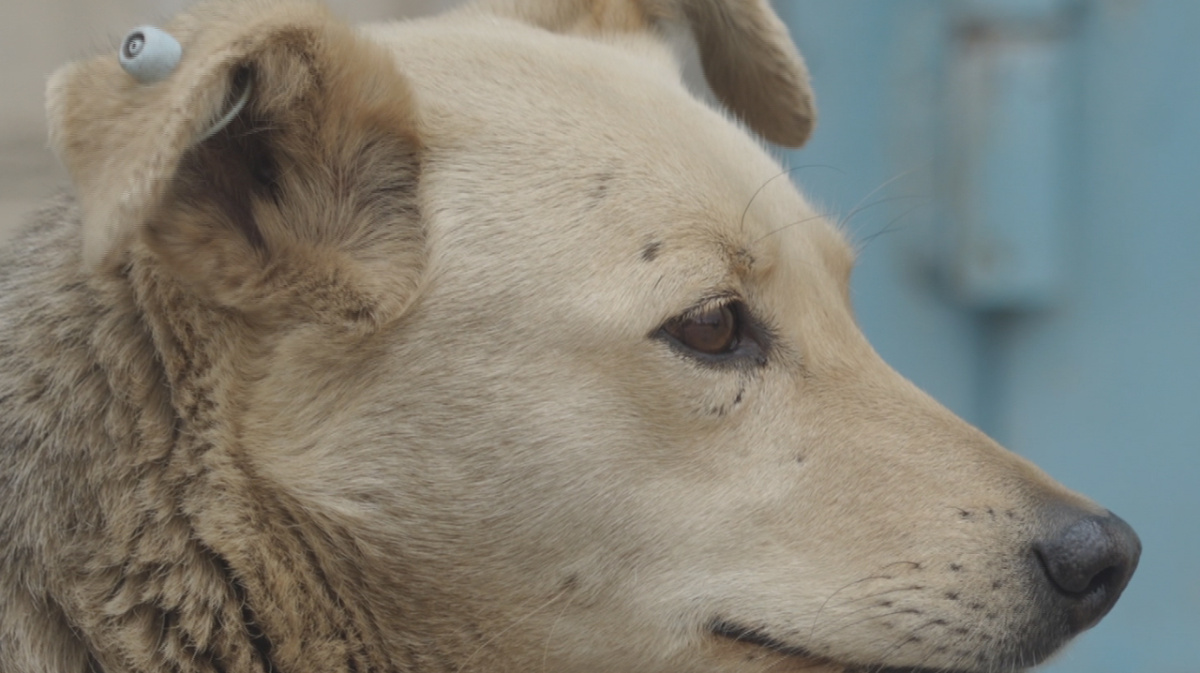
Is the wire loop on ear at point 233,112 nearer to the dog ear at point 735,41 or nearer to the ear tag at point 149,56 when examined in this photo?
the ear tag at point 149,56

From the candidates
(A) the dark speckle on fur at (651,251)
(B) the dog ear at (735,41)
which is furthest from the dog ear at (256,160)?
(B) the dog ear at (735,41)

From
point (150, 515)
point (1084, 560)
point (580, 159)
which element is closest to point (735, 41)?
point (580, 159)

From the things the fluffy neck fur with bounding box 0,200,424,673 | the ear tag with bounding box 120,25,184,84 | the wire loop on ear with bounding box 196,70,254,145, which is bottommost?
the fluffy neck fur with bounding box 0,200,424,673

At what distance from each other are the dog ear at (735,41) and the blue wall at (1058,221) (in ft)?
4.52

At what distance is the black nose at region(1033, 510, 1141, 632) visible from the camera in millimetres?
2506

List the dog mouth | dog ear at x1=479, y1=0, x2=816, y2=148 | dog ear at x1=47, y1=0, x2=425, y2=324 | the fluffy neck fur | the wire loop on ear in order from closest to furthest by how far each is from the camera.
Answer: dog ear at x1=47, y1=0, x2=425, y2=324, the wire loop on ear, the fluffy neck fur, the dog mouth, dog ear at x1=479, y1=0, x2=816, y2=148

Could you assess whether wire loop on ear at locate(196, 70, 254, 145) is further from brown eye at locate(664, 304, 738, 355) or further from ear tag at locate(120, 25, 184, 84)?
brown eye at locate(664, 304, 738, 355)

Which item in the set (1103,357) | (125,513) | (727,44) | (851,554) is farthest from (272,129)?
(1103,357)

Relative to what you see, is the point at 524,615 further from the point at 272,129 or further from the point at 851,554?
the point at 272,129

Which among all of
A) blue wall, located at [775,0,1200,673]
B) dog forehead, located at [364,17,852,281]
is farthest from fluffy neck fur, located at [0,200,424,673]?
blue wall, located at [775,0,1200,673]

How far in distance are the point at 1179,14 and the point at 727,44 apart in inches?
82.8

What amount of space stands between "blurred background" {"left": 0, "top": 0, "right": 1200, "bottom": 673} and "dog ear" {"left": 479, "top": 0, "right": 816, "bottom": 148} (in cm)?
Result: 111

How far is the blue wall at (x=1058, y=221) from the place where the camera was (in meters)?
4.81

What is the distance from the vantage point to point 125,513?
2.38m
